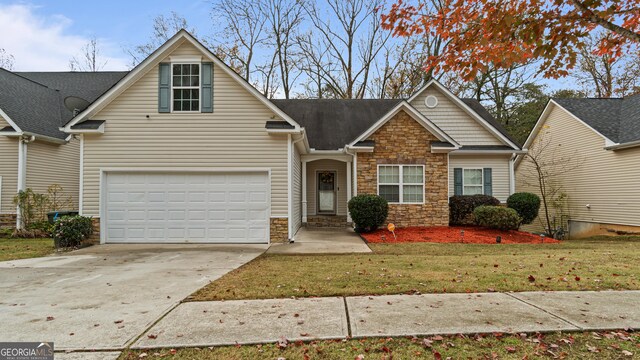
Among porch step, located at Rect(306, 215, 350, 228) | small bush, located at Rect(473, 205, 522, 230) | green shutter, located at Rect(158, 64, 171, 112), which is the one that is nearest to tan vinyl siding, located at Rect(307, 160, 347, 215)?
porch step, located at Rect(306, 215, 350, 228)

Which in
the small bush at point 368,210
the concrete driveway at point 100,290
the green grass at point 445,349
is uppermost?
the small bush at point 368,210

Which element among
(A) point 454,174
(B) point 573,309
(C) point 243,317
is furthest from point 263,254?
(A) point 454,174

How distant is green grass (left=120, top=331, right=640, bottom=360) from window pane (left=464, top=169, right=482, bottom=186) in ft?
41.0

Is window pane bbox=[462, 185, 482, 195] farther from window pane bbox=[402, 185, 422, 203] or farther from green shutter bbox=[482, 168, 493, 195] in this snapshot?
window pane bbox=[402, 185, 422, 203]

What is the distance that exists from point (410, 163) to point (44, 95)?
671 inches

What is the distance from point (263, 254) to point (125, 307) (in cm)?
451

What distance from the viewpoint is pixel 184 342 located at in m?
3.34

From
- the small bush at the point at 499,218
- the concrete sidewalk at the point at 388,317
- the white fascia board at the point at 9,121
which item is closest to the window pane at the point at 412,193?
the small bush at the point at 499,218

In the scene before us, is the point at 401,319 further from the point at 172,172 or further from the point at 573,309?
the point at 172,172

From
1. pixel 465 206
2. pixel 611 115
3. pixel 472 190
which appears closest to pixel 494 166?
pixel 472 190

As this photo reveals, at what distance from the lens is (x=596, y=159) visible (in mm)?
15188

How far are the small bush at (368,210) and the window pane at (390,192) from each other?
41.8 inches

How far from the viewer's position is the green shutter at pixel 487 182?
50.1 feet

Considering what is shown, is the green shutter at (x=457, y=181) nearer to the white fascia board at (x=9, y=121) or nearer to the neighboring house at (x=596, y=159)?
the neighboring house at (x=596, y=159)
